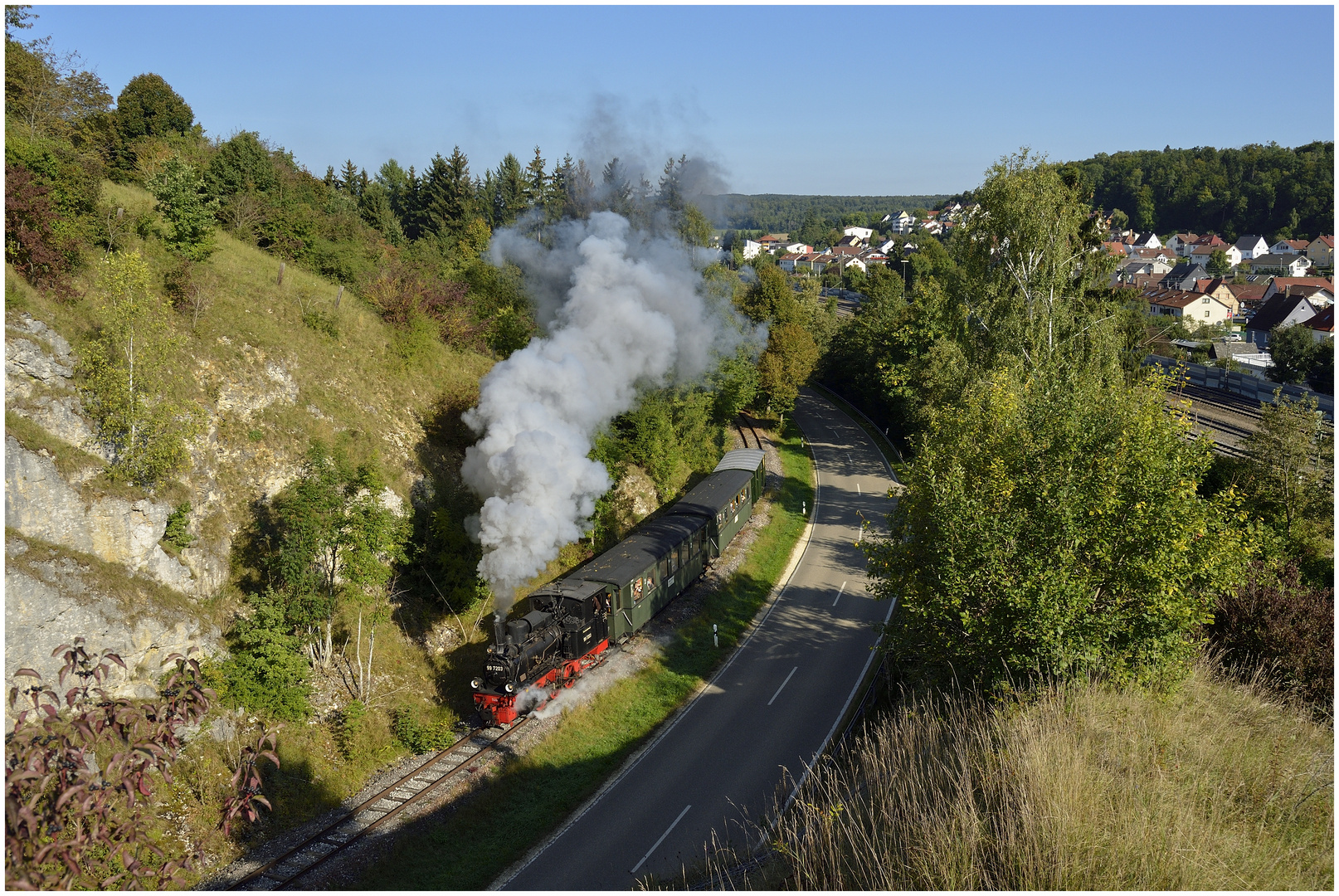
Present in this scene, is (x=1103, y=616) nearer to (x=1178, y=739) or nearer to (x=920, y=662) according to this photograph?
(x=1178, y=739)

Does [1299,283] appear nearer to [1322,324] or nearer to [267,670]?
[1322,324]

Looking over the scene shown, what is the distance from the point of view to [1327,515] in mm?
25609

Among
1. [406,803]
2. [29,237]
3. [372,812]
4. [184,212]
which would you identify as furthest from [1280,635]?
[184,212]

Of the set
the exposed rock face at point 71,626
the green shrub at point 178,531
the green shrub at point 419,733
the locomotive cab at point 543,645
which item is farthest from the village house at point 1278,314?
the exposed rock face at point 71,626

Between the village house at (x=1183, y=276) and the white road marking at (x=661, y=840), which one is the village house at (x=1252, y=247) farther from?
the white road marking at (x=661, y=840)

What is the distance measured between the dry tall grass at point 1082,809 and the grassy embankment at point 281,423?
1064 centimetres

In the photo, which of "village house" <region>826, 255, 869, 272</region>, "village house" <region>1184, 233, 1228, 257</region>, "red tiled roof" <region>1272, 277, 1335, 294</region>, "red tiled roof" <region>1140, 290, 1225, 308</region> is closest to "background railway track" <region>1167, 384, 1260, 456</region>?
"red tiled roof" <region>1140, 290, 1225, 308</region>

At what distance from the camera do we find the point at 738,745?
66.5ft

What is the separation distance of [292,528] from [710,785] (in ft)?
40.4

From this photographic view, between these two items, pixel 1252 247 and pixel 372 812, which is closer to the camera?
pixel 372 812

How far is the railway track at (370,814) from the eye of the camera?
47.8ft

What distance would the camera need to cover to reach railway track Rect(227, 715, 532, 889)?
14562mm

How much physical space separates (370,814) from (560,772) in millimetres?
4463

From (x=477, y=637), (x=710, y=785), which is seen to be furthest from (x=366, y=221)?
(x=710, y=785)
